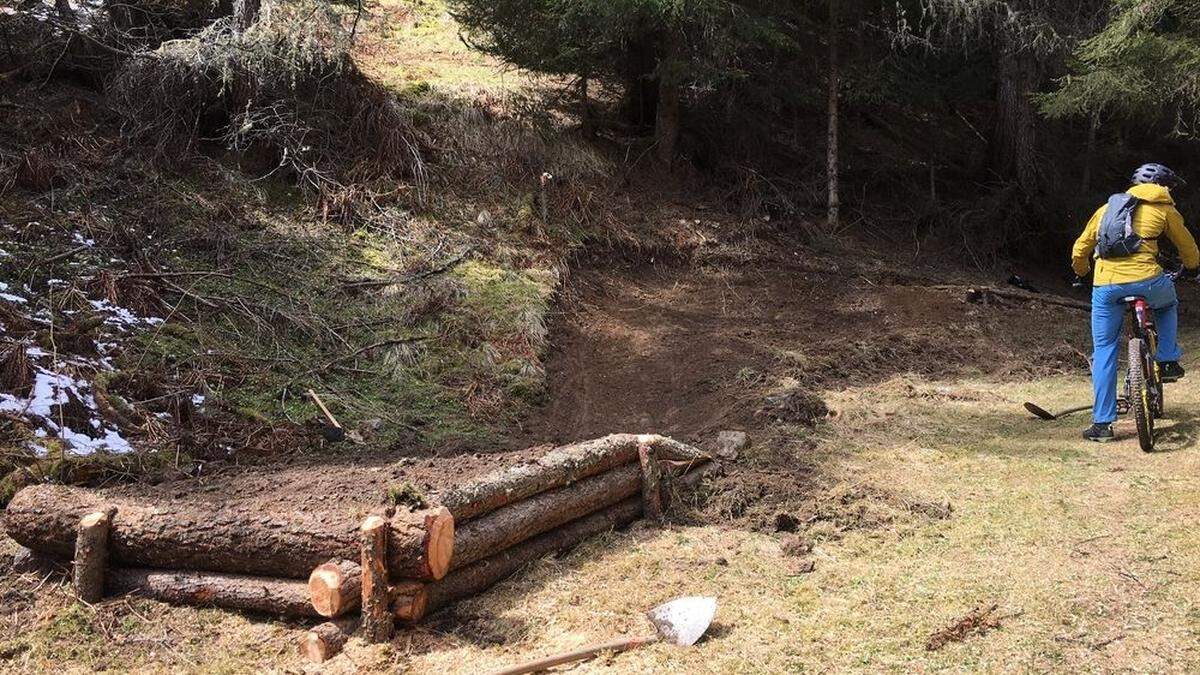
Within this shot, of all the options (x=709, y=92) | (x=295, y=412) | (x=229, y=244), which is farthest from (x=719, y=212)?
(x=295, y=412)

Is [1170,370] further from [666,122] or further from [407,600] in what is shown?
[666,122]

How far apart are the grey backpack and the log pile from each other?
13.7ft

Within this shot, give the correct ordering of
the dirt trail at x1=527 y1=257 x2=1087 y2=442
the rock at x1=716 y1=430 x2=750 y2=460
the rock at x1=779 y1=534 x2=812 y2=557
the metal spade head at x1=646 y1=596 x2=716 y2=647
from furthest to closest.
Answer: the dirt trail at x1=527 y1=257 x2=1087 y2=442
the rock at x1=716 y1=430 x2=750 y2=460
the rock at x1=779 y1=534 x2=812 y2=557
the metal spade head at x1=646 y1=596 x2=716 y2=647

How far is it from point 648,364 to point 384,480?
410cm

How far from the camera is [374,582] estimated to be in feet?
13.7

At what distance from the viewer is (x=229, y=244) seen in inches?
348

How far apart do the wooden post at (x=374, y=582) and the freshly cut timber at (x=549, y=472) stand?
0.43 metres

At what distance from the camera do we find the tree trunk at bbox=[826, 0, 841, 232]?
12.2 meters

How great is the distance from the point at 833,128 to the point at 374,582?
10.4 metres

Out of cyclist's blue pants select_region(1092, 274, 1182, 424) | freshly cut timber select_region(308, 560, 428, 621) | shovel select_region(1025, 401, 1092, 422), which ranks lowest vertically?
shovel select_region(1025, 401, 1092, 422)

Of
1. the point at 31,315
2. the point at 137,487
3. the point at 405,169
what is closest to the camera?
the point at 137,487

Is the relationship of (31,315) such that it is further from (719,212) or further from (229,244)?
(719,212)

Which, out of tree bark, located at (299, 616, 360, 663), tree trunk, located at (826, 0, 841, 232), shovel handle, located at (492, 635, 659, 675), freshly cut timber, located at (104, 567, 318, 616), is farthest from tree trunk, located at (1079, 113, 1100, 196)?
freshly cut timber, located at (104, 567, 318, 616)

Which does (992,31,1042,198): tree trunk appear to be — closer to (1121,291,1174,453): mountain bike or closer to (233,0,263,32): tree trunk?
(1121,291,1174,453): mountain bike
